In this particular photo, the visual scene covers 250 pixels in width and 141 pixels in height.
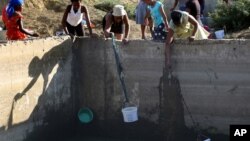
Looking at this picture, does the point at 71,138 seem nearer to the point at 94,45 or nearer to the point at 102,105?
the point at 102,105

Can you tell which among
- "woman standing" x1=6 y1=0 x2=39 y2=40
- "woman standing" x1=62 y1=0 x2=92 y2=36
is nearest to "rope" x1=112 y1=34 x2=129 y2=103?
"woman standing" x1=62 y1=0 x2=92 y2=36

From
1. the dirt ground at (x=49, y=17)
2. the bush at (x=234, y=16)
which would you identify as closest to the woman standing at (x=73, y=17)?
the dirt ground at (x=49, y=17)

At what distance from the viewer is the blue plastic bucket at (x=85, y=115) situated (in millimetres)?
9812

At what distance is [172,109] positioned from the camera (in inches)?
368

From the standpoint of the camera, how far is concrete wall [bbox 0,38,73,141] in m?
8.59

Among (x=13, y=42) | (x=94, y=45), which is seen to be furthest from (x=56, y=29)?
(x=13, y=42)

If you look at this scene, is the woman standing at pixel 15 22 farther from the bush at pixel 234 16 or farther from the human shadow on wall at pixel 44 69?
the bush at pixel 234 16

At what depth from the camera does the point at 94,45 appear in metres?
9.73

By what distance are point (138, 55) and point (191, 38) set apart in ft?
3.04

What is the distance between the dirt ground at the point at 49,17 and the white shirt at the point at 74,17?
5154 mm

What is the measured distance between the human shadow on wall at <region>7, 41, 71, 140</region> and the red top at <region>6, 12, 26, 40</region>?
0.68 metres

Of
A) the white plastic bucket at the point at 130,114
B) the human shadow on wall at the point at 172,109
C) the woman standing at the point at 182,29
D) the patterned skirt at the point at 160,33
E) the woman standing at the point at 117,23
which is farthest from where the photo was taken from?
the woman standing at the point at 117,23

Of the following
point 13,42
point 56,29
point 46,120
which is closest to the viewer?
point 13,42

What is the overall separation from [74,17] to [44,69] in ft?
3.59
